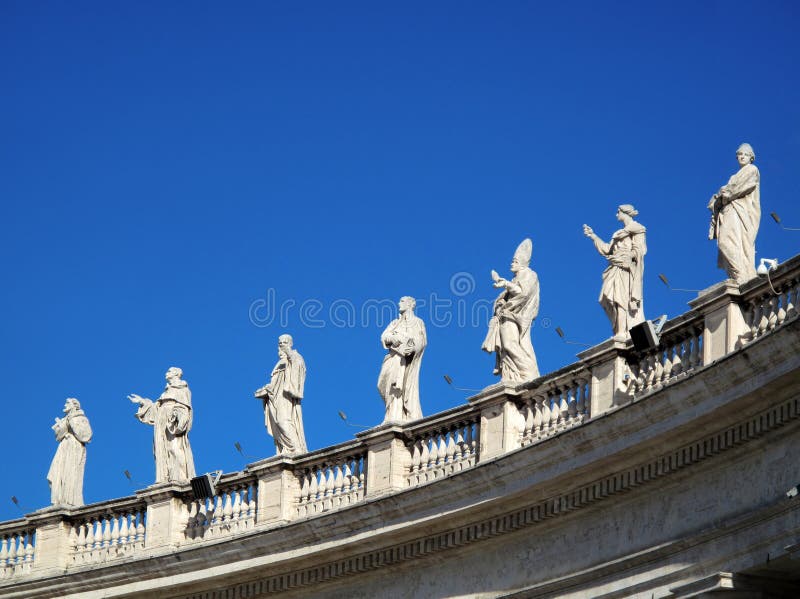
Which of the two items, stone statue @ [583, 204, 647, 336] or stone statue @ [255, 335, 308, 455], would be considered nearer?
stone statue @ [583, 204, 647, 336]

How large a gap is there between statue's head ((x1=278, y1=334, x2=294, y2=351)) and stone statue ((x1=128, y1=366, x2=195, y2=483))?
Result: 11.0 feet

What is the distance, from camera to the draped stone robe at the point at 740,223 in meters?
32.5

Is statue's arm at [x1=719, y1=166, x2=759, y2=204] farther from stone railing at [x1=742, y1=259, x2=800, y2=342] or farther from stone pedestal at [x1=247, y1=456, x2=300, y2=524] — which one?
stone pedestal at [x1=247, y1=456, x2=300, y2=524]

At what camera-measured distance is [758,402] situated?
30109 millimetres

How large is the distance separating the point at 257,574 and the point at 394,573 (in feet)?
11.4

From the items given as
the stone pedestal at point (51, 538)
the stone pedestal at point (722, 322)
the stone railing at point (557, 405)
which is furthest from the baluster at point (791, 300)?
the stone pedestal at point (51, 538)

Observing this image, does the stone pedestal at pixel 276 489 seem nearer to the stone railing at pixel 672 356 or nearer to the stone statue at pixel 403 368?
the stone statue at pixel 403 368

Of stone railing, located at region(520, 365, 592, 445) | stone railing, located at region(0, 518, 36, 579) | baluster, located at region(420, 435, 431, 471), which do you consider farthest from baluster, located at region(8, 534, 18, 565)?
stone railing, located at region(520, 365, 592, 445)

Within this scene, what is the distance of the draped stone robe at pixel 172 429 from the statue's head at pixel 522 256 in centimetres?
960

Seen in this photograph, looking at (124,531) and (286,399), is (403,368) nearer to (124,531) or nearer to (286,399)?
(286,399)

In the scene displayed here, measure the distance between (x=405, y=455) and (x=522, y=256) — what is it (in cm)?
432

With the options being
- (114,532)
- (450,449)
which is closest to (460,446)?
(450,449)

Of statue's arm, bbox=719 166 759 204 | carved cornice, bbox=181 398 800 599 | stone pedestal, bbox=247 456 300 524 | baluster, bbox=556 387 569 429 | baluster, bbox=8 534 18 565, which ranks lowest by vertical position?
carved cornice, bbox=181 398 800 599

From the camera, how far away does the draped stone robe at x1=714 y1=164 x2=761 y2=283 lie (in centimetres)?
3247
